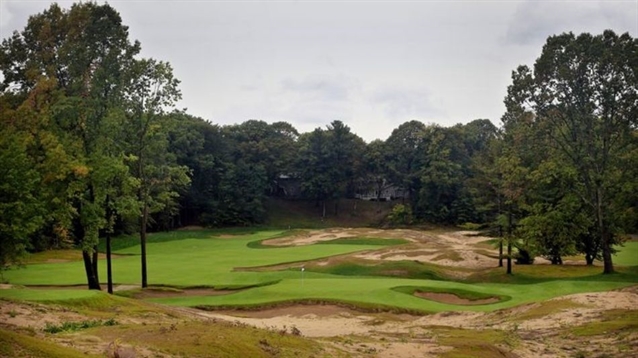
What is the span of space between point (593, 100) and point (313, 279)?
23996 mm

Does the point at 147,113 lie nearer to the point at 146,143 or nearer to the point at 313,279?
the point at 146,143

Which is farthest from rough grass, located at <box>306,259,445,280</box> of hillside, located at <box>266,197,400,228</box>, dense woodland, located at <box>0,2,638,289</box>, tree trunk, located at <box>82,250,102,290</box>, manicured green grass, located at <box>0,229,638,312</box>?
hillside, located at <box>266,197,400,228</box>

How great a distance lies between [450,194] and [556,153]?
5148 cm

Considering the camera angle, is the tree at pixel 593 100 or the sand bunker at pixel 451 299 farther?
the tree at pixel 593 100

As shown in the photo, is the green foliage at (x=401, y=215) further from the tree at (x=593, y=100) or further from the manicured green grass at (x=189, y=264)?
the tree at (x=593, y=100)

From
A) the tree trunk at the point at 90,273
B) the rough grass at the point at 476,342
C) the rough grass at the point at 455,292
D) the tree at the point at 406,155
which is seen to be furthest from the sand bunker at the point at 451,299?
the tree at the point at 406,155

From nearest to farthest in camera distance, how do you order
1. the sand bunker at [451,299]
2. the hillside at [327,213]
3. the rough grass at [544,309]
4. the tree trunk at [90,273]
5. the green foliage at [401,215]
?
the rough grass at [544,309]
the sand bunker at [451,299]
the tree trunk at [90,273]
the green foliage at [401,215]
the hillside at [327,213]

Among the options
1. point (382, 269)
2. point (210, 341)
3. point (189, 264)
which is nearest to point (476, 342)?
point (210, 341)

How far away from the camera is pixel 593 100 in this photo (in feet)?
133

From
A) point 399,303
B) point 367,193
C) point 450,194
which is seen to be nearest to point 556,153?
point 399,303

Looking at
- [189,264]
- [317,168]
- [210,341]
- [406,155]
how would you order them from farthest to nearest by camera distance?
[406,155] → [317,168] → [189,264] → [210,341]

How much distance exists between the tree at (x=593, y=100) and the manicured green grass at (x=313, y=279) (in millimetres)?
6208

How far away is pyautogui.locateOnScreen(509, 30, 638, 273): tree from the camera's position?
39.1 meters

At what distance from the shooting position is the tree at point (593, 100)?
39062 mm
